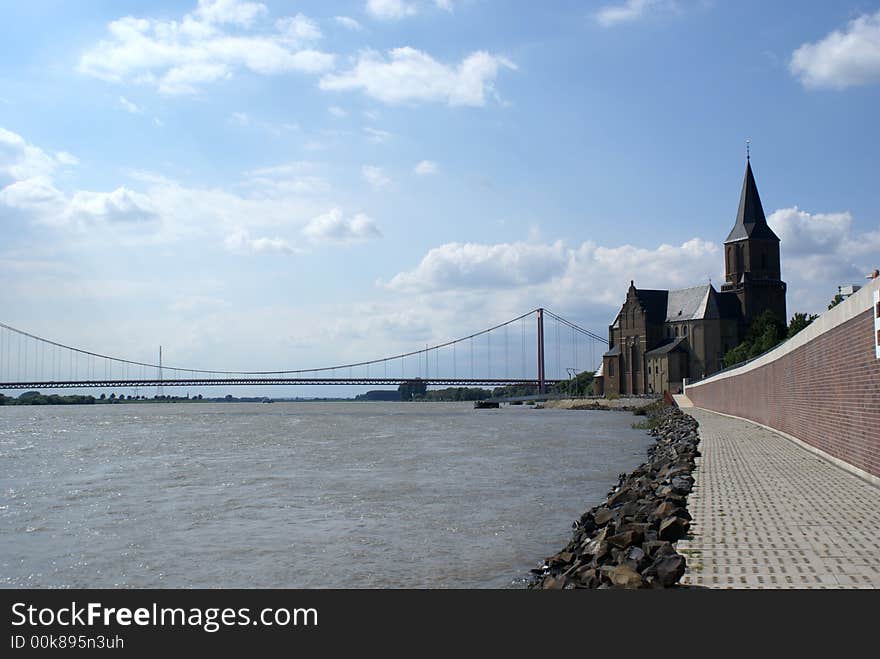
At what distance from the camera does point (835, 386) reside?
14438 mm

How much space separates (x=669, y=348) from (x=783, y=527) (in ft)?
309

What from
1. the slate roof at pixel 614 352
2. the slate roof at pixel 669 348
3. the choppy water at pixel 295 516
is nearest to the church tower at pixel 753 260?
the slate roof at pixel 669 348

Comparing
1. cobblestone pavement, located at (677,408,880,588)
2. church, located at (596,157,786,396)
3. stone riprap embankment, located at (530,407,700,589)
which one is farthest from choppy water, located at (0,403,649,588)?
church, located at (596,157,786,396)

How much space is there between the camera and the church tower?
96875mm

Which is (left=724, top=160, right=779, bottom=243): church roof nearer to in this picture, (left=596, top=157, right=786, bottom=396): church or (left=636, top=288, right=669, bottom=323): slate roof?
(left=596, top=157, right=786, bottom=396): church

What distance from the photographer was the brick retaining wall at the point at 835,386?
38.7 ft

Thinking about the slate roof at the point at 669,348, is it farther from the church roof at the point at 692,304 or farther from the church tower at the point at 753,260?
the church tower at the point at 753,260

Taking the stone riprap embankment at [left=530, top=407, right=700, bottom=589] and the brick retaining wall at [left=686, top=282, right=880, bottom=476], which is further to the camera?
the brick retaining wall at [left=686, top=282, right=880, bottom=476]

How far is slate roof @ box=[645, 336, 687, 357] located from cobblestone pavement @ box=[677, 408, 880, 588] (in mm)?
86092

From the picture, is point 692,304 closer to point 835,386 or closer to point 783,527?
point 835,386

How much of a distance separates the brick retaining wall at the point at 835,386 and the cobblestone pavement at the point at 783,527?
1.88 ft

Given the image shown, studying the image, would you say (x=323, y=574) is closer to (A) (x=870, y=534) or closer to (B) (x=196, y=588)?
(B) (x=196, y=588)
